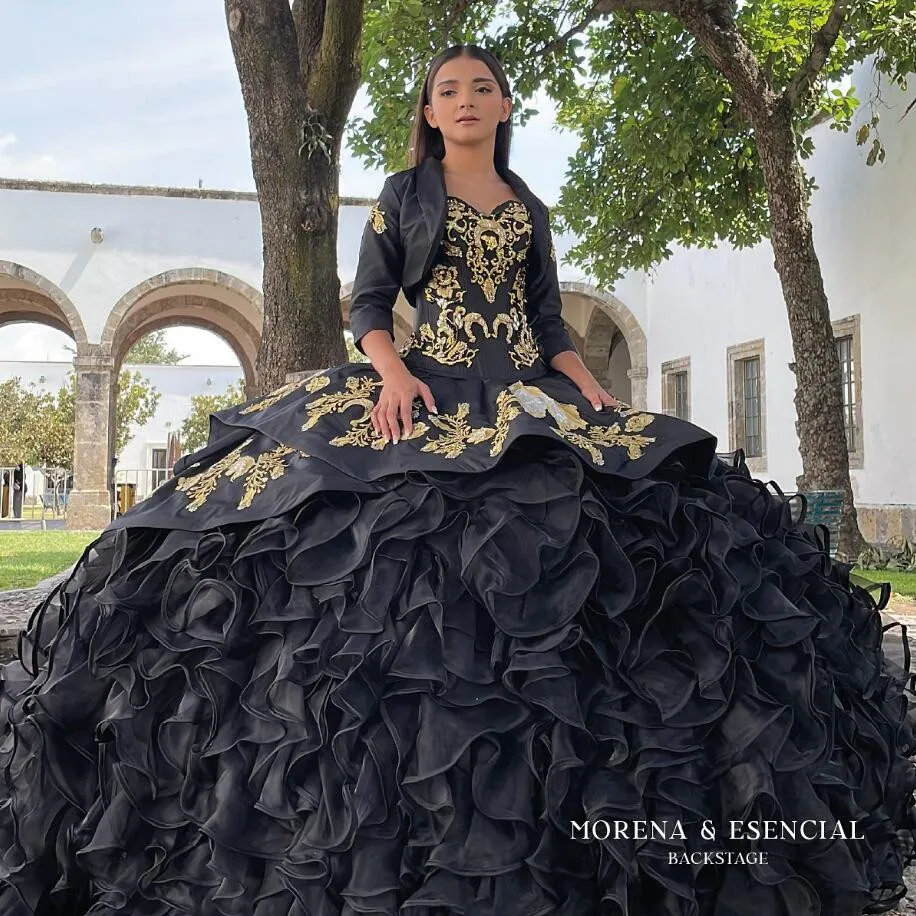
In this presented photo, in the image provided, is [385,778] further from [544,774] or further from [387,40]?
[387,40]

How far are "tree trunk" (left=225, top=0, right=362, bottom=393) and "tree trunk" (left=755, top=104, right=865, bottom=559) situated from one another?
5.11m

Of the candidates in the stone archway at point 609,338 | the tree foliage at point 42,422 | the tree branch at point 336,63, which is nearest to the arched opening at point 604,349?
the stone archway at point 609,338

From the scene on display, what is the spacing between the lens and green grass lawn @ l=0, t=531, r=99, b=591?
322 inches

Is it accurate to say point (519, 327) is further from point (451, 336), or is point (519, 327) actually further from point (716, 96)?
point (716, 96)

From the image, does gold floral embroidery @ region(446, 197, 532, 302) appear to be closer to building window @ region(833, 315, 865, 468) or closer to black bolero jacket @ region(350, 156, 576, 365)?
black bolero jacket @ region(350, 156, 576, 365)

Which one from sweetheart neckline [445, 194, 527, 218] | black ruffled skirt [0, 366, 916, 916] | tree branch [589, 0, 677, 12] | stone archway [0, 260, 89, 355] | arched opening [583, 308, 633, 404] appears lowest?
black ruffled skirt [0, 366, 916, 916]

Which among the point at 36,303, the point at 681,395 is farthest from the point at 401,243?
the point at 36,303

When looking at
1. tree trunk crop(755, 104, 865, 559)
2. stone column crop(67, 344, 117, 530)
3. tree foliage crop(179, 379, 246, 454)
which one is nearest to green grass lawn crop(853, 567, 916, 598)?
tree trunk crop(755, 104, 865, 559)

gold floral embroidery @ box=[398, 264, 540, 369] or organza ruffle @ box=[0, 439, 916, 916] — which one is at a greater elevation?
gold floral embroidery @ box=[398, 264, 540, 369]

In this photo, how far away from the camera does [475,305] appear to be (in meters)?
2.45

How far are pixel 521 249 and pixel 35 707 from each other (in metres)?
1.67

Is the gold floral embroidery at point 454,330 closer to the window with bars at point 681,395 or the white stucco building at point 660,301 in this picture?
the white stucco building at point 660,301

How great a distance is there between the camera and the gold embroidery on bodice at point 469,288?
2.42 m

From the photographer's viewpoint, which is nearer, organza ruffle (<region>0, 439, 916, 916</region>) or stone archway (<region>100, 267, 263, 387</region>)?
organza ruffle (<region>0, 439, 916, 916</region>)
